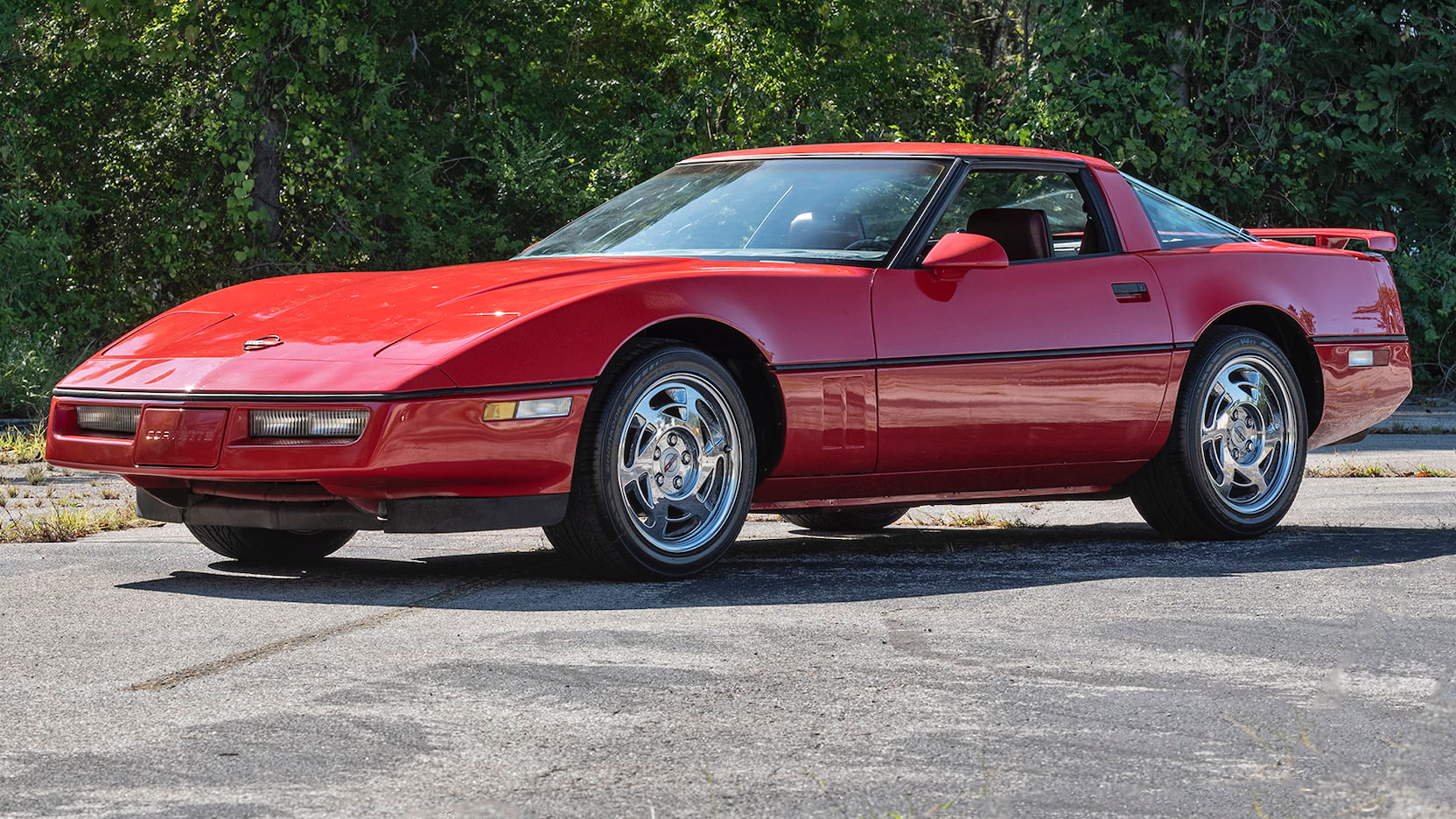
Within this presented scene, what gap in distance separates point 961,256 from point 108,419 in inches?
106

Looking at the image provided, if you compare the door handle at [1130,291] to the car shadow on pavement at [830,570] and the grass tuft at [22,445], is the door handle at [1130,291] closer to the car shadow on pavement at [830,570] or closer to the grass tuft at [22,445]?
the car shadow on pavement at [830,570]

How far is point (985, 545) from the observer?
22.7ft

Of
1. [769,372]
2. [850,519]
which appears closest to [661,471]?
[769,372]

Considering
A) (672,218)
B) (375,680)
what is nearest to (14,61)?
(672,218)

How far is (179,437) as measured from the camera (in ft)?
17.5

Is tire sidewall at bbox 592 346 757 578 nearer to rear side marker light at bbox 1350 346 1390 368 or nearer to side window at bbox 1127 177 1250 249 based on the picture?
side window at bbox 1127 177 1250 249

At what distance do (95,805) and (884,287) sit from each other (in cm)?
352

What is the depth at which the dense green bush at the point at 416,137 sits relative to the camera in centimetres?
1417

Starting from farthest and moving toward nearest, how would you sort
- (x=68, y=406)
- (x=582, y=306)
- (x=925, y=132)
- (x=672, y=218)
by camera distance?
1. (x=925, y=132)
2. (x=672, y=218)
3. (x=68, y=406)
4. (x=582, y=306)

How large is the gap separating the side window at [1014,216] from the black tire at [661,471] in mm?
1354

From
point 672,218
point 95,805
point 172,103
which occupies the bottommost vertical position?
point 95,805

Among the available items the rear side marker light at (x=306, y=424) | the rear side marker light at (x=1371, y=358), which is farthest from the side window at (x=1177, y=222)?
the rear side marker light at (x=306, y=424)

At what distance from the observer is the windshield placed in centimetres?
631

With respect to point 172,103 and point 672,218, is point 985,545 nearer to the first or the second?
point 672,218
